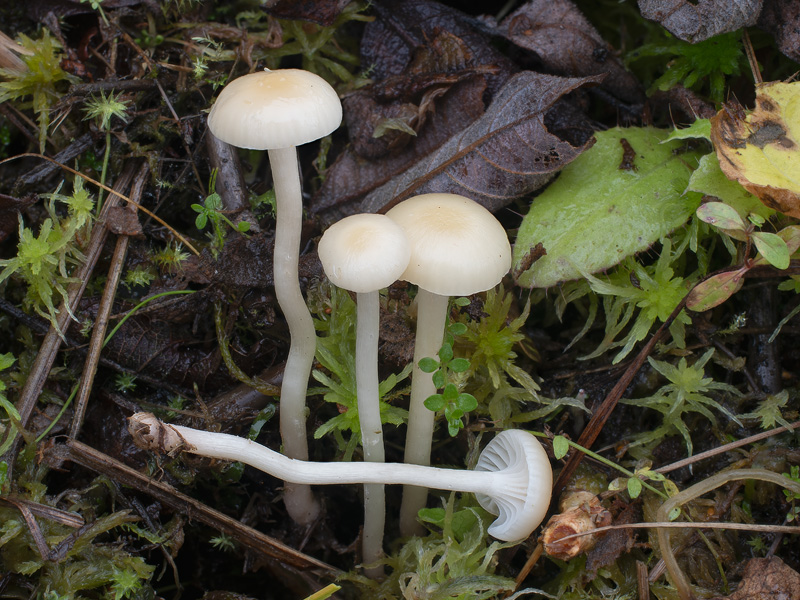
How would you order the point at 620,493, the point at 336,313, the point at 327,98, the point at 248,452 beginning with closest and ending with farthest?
the point at 327,98, the point at 248,452, the point at 620,493, the point at 336,313

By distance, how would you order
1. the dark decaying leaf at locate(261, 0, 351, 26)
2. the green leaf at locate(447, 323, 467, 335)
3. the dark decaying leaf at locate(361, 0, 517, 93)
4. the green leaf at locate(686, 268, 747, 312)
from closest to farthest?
the green leaf at locate(686, 268, 747, 312), the green leaf at locate(447, 323, 467, 335), the dark decaying leaf at locate(261, 0, 351, 26), the dark decaying leaf at locate(361, 0, 517, 93)

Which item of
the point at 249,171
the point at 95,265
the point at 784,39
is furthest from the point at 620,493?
the point at 95,265

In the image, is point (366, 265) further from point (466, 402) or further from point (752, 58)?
point (752, 58)

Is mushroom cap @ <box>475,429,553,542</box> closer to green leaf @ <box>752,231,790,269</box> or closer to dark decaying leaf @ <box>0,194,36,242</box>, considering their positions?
green leaf @ <box>752,231,790,269</box>

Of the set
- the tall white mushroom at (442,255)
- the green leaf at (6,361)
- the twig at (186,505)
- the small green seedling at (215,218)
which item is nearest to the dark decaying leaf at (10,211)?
the green leaf at (6,361)

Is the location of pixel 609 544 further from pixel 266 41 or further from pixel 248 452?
pixel 266 41

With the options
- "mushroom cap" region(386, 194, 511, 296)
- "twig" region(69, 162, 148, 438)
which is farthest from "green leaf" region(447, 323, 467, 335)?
"twig" region(69, 162, 148, 438)
